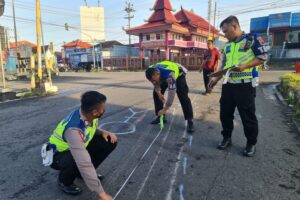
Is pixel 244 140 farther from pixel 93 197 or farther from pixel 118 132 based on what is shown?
pixel 93 197

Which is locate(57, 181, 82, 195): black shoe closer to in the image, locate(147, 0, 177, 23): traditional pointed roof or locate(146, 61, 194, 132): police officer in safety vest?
locate(146, 61, 194, 132): police officer in safety vest

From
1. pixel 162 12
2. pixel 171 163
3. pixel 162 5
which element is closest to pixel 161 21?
pixel 162 12

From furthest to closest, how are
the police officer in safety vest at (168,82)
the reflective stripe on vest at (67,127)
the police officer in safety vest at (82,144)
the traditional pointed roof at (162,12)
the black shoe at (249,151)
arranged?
the traditional pointed roof at (162,12)
the police officer in safety vest at (168,82)
the black shoe at (249,151)
the reflective stripe on vest at (67,127)
the police officer in safety vest at (82,144)

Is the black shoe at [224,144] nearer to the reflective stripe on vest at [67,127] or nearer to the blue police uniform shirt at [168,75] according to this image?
the blue police uniform shirt at [168,75]

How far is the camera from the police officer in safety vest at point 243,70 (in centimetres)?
356

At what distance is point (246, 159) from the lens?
3.67m

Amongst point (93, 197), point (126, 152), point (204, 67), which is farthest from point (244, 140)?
point (204, 67)

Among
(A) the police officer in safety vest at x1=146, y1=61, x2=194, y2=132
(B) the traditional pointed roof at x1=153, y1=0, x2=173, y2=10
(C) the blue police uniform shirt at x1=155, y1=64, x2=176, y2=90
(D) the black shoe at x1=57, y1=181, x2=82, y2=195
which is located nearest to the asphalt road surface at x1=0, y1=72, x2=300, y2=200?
(D) the black shoe at x1=57, y1=181, x2=82, y2=195

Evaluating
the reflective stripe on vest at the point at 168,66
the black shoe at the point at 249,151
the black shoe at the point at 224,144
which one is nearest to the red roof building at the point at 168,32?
the reflective stripe on vest at the point at 168,66

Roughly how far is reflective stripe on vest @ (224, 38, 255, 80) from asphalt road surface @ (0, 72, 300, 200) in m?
1.11

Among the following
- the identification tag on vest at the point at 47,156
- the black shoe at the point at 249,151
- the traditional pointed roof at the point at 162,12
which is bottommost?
the black shoe at the point at 249,151

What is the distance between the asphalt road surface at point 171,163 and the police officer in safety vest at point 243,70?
0.48 m

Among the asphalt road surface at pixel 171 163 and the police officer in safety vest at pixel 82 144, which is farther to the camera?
the asphalt road surface at pixel 171 163

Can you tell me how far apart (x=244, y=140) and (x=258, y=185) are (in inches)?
60.8
